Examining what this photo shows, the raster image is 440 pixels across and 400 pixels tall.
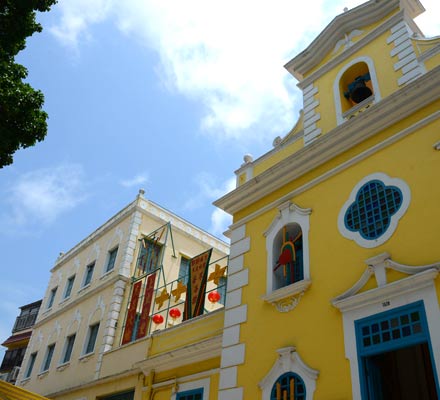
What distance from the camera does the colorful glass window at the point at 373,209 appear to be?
7941mm

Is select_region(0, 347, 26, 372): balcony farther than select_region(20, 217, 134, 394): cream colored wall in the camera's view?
Yes

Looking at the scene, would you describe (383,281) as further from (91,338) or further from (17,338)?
(17,338)

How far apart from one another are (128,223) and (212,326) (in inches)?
374

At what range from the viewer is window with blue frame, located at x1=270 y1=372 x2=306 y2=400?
25.4 feet

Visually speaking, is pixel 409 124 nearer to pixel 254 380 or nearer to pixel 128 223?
pixel 254 380

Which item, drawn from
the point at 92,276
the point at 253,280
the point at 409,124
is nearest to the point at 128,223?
the point at 92,276

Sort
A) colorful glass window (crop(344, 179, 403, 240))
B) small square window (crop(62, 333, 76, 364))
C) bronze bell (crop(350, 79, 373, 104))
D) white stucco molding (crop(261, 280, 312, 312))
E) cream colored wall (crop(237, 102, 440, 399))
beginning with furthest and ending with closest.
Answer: small square window (crop(62, 333, 76, 364)), bronze bell (crop(350, 79, 373, 104)), white stucco molding (crop(261, 280, 312, 312)), colorful glass window (crop(344, 179, 403, 240)), cream colored wall (crop(237, 102, 440, 399))

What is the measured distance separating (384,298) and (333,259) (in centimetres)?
145

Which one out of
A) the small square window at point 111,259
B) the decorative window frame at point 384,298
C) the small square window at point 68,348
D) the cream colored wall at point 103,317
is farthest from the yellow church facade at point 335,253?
the small square window at point 111,259

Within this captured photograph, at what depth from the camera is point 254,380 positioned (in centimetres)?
856

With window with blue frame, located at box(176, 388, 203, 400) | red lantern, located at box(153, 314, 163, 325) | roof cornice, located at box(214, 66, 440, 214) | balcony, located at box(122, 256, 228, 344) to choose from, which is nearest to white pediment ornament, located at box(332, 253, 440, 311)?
roof cornice, located at box(214, 66, 440, 214)

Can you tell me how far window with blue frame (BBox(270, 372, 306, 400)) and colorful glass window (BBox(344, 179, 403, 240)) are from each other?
2697 millimetres

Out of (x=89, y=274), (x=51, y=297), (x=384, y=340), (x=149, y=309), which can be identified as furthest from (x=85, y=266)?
(x=384, y=340)

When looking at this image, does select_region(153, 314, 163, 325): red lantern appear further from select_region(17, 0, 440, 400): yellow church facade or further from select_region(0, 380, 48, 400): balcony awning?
select_region(0, 380, 48, 400): balcony awning
